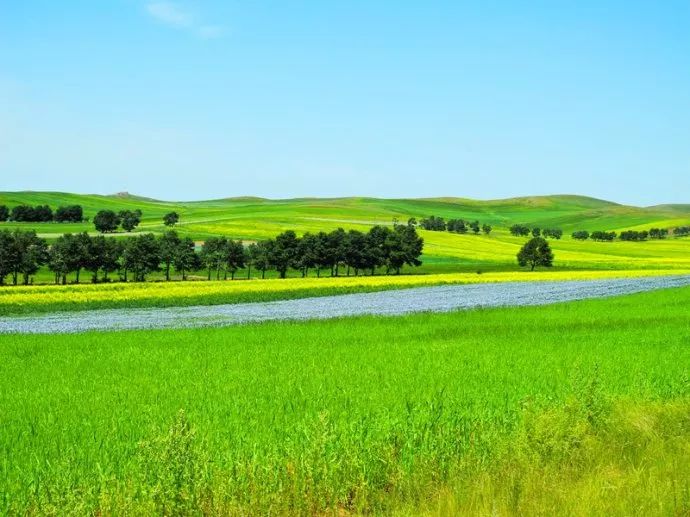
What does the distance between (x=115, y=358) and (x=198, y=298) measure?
31461mm

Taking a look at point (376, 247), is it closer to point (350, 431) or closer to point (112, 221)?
point (112, 221)

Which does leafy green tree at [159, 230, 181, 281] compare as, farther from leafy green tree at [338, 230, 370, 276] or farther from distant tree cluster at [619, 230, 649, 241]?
distant tree cluster at [619, 230, 649, 241]

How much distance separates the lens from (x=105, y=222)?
473 feet

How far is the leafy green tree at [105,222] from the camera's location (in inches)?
5659

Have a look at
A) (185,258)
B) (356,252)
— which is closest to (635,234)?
(356,252)

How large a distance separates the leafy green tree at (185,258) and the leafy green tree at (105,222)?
171ft

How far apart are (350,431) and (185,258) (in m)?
91.1

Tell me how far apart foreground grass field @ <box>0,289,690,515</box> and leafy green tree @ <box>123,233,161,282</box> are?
75.5 m

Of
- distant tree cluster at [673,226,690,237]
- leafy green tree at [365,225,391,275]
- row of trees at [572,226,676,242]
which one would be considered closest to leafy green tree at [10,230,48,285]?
leafy green tree at [365,225,391,275]

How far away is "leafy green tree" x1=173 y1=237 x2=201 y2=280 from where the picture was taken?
317 feet

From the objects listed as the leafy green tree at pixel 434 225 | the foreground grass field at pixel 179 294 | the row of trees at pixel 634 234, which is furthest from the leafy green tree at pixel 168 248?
the row of trees at pixel 634 234

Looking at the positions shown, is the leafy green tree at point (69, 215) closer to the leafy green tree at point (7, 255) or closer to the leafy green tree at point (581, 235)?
the leafy green tree at point (7, 255)

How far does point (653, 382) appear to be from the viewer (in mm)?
13078

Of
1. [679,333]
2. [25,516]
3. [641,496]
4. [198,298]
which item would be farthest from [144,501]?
[198,298]
